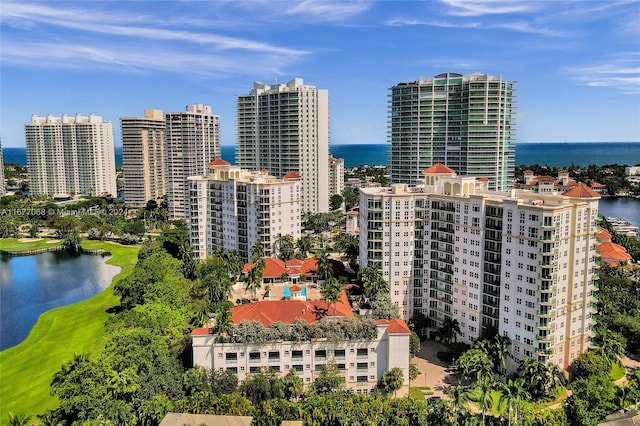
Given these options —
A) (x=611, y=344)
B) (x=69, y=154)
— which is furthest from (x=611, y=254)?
(x=69, y=154)

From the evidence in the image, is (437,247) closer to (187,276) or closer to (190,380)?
(190,380)

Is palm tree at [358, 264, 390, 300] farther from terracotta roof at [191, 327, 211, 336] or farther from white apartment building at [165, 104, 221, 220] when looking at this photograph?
white apartment building at [165, 104, 221, 220]

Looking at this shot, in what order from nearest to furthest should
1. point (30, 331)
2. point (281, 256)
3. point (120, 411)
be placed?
point (120, 411) → point (30, 331) → point (281, 256)

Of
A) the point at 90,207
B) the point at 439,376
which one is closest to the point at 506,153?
the point at 439,376

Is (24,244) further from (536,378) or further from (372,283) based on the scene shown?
(536,378)

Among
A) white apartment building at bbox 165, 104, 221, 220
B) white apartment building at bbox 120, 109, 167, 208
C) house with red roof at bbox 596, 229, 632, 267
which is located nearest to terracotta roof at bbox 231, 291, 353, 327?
house with red roof at bbox 596, 229, 632, 267

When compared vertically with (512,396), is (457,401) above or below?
below
